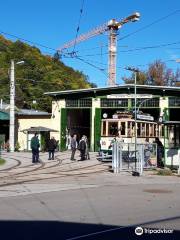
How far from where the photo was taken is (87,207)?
1372cm

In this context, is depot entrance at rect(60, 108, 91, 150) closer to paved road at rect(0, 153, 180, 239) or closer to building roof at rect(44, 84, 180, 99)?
building roof at rect(44, 84, 180, 99)

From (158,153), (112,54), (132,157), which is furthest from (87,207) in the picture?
(112,54)

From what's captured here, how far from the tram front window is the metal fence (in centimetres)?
821

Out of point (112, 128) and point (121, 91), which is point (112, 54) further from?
point (112, 128)

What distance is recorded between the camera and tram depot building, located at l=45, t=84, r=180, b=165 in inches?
2020

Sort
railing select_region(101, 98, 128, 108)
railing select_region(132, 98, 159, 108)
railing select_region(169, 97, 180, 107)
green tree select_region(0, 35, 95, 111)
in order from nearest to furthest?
railing select_region(169, 97, 180, 107), railing select_region(132, 98, 159, 108), railing select_region(101, 98, 128, 108), green tree select_region(0, 35, 95, 111)

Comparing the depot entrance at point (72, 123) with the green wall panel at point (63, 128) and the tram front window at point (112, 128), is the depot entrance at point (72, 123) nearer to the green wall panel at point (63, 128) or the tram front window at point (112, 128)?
the green wall panel at point (63, 128)

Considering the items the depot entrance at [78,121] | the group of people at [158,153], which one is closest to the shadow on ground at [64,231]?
the group of people at [158,153]

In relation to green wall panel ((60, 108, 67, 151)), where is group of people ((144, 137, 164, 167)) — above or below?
below

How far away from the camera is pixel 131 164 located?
88.4 feet

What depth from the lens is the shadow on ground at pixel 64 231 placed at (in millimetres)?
9586

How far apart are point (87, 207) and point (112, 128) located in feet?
76.1

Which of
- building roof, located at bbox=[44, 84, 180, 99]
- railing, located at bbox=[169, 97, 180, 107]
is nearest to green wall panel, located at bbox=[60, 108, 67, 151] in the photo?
building roof, located at bbox=[44, 84, 180, 99]

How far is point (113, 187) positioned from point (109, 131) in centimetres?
1792
